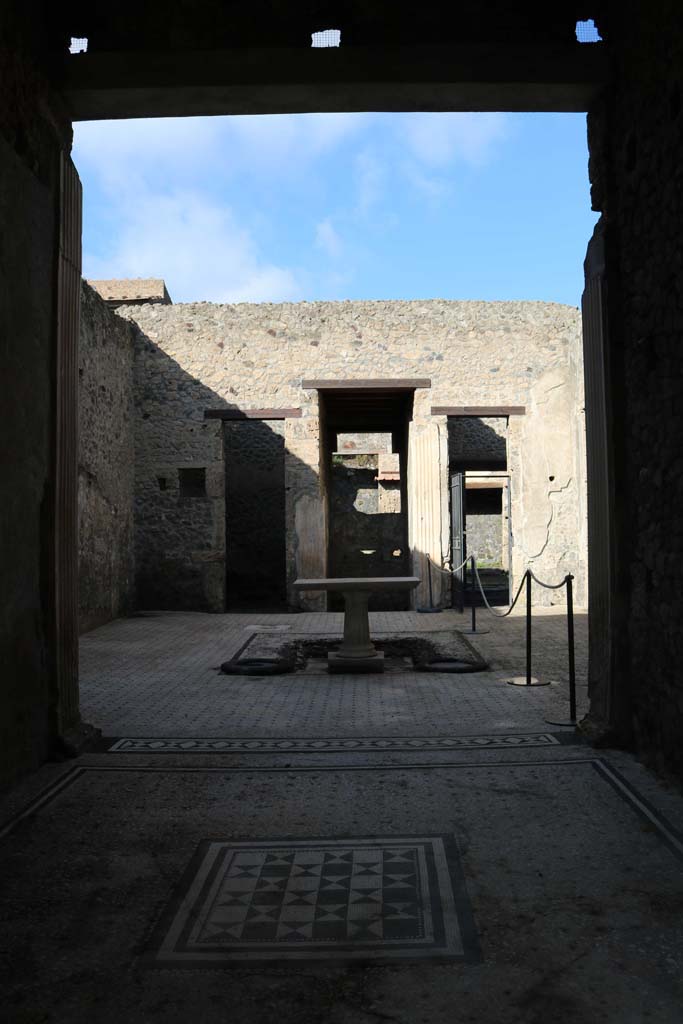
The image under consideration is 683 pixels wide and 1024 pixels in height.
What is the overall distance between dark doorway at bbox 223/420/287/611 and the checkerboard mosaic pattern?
14.2 meters

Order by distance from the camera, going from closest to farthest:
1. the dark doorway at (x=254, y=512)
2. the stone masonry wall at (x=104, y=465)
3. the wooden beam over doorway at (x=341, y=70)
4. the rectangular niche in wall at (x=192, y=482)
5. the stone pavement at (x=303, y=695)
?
the wooden beam over doorway at (x=341, y=70) → the stone pavement at (x=303, y=695) → the stone masonry wall at (x=104, y=465) → the rectangular niche in wall at (x=192, y=482) → the dark doorway at (x=254, y=512)

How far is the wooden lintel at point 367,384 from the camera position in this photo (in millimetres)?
13023

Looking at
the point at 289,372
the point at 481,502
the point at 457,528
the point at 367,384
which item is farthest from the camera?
the point at 481,502

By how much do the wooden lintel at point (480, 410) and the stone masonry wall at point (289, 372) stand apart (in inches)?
3.1

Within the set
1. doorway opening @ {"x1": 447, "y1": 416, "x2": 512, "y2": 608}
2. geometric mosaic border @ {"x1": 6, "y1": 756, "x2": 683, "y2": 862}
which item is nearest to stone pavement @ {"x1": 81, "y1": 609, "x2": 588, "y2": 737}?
geometric mosaic border @ {"x1": 6, "y1": 756, "x2": 683, "y2": 862}

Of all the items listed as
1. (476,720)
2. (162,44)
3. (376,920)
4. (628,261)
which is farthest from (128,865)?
(162,44)

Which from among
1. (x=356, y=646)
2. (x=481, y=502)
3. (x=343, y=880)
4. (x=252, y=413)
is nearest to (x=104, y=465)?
(x=252, y=413)

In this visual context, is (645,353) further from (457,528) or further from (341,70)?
(457,528)

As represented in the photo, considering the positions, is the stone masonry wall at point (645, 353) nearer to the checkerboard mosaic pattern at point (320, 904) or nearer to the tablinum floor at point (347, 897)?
the tablinum floor at point (347, 897)

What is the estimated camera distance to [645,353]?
3.82 m

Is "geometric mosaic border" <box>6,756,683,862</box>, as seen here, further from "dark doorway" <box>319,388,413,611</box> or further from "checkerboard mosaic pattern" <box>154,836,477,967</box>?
"dark doorway" <box>319,388,413,611</box>

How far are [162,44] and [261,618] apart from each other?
8.73m

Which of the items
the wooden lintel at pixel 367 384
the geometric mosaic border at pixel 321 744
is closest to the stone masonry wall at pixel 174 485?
the wooden lintel at pixel 367 384

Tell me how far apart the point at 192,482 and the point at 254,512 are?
3802 mm
